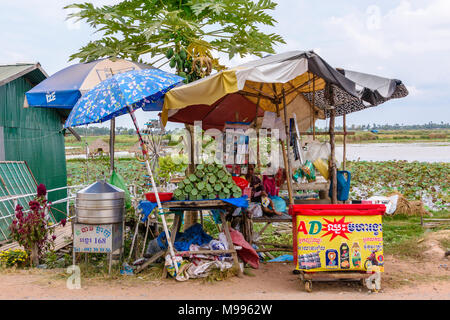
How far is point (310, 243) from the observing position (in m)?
4.86

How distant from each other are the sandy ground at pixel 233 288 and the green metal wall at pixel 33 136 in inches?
186

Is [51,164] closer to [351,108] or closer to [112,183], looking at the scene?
[112,183]

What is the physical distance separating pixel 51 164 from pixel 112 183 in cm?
612

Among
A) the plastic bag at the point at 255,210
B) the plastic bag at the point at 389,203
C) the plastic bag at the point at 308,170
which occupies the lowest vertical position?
the plastic bag at the point at 389,203

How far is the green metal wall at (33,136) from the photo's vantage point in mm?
9320

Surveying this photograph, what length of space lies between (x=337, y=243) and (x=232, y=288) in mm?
1422

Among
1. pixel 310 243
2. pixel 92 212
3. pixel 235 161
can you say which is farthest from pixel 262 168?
pixel 92 212

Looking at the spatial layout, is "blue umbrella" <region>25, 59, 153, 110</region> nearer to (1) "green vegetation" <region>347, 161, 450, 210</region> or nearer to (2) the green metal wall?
(2) the green metal wall

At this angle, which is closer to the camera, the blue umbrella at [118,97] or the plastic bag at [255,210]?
the blue umbrella at [118,97]

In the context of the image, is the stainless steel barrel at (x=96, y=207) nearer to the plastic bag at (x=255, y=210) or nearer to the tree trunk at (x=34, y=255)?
the tree trunk at (x=34, y=255)

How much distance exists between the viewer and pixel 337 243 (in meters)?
4.86

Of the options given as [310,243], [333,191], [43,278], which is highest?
[333,191]

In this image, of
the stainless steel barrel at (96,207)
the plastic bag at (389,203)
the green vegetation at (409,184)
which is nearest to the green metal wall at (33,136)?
the stainless steel barrel at (96,207)

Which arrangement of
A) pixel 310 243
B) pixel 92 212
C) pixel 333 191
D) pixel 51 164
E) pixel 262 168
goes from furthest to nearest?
pixel 51 164, pixel 262 168, pixel 333 191, pixel 92 212, pixel 310 243
